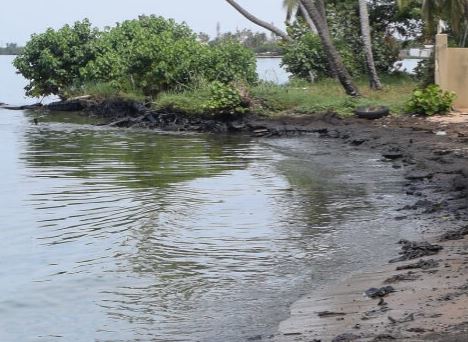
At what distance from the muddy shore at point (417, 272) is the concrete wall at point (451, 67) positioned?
4.25 feet

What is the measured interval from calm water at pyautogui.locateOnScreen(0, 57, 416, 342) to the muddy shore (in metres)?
0.40

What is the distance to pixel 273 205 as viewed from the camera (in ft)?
42.0

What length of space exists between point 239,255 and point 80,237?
243cm

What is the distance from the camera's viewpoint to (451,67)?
21.6 meters

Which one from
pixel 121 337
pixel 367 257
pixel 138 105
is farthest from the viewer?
pixel 138 105

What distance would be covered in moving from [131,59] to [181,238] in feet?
64.9

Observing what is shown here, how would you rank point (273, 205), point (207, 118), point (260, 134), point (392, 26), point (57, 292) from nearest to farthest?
point (57, 292), point (273, 205), point (260, 134), point (207, 118), point (392, 26)

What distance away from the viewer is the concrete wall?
850 inches

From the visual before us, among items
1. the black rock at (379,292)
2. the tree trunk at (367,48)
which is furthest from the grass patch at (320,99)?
the black rock at (379,292)

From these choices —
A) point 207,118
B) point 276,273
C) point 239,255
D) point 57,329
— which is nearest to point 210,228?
point 239,255

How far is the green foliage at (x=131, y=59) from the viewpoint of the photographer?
28.2 m

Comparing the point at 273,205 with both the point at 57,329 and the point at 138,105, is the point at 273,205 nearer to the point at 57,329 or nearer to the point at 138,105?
the point at 57,329

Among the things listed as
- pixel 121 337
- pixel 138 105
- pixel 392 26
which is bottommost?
pixel 121 337

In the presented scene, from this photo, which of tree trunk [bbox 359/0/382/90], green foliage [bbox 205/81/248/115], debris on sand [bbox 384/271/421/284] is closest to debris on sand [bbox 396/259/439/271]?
debris on sand [bbox 384/271/421/284]
